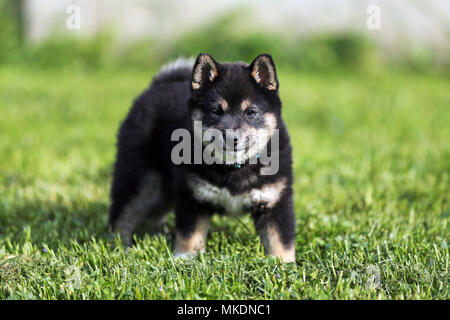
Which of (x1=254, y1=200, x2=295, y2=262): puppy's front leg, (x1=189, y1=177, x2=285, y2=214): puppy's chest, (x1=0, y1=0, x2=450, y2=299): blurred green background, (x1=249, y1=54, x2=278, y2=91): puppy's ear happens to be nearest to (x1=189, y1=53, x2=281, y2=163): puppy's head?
(x1=249, y1=54, x2=278, y2=91): puppy's ear

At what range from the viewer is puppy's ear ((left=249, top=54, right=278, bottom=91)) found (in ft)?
10.1

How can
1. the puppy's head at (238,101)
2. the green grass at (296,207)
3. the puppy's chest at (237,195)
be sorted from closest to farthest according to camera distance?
the green grass at (296,207)
the puppy's head at (238,101)
the puppy's chest at (237,195)

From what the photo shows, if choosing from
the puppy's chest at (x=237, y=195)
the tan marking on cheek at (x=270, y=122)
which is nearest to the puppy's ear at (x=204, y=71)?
the tan marking on cheek at (x=270, y=122)

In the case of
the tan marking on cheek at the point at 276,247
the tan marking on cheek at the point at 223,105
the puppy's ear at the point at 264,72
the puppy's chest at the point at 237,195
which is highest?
the puppy's ear at the point at 264,72

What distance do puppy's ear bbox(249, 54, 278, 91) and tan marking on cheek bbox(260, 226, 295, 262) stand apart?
2.82 ft

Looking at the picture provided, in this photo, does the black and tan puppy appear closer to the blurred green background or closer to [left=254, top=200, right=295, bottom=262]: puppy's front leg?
[left=254, top=200, right=295, bottom=262]: puppy's front leg

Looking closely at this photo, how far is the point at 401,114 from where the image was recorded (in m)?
6.96

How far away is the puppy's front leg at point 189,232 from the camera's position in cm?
324

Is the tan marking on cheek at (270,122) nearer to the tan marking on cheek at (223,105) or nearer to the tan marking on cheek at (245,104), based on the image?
the tan marking on cheek at (245,104)

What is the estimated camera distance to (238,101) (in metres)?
3.09

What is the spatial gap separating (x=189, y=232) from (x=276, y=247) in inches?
21.2

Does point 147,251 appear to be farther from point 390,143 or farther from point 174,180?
point 390,143

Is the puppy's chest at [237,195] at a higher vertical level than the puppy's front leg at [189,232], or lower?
higher
